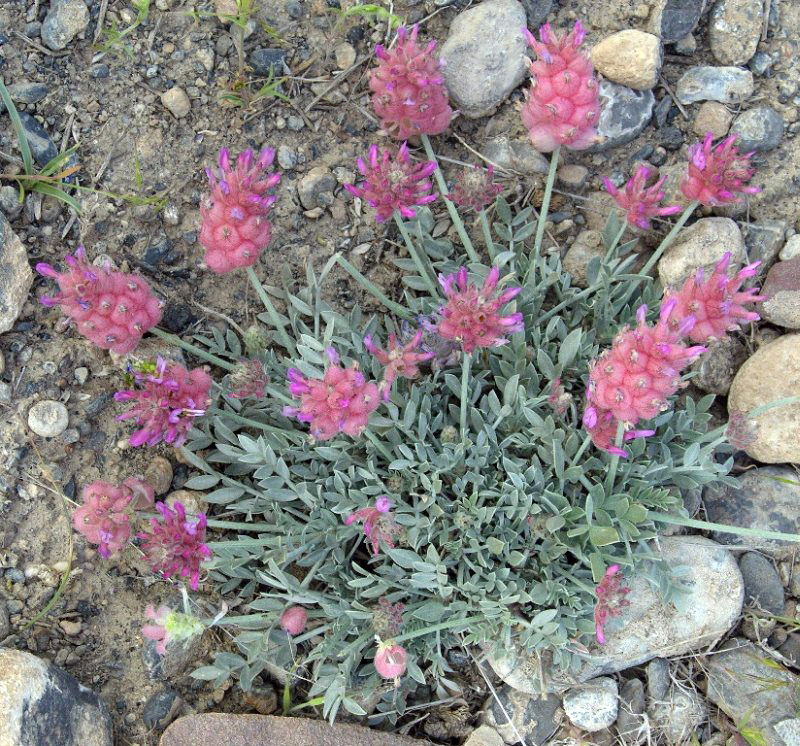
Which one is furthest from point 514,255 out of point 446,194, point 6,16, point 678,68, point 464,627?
point 6,16

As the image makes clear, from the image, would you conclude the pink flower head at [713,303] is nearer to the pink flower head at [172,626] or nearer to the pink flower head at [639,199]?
the pink flower head at [639,199]

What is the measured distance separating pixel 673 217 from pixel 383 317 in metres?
1.82

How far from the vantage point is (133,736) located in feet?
13.0

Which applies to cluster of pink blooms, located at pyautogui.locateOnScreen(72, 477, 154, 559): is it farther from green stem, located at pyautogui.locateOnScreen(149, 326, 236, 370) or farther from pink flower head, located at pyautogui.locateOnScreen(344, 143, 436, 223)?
pink flower head, located at pyautogui.locateOnScreen(344, 143, 436, 223)

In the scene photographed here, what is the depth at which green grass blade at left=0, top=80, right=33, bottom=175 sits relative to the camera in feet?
14.3

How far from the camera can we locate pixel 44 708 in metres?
3.62

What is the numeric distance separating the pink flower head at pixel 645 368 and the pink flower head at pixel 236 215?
158 cm

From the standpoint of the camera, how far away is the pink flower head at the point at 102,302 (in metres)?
3.40

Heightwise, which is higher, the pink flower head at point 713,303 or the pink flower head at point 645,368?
the pink flower head at point 645,368

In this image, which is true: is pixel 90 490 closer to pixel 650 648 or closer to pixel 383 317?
pixel 383 317

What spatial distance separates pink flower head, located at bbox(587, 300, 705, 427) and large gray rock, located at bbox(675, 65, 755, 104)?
243 cm

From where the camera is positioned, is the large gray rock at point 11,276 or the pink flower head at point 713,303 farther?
the large gray rock at point 11,276

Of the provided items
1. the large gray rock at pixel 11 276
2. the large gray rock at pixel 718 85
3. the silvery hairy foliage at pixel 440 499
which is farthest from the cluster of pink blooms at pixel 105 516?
the large gray rock at pixel 718 85

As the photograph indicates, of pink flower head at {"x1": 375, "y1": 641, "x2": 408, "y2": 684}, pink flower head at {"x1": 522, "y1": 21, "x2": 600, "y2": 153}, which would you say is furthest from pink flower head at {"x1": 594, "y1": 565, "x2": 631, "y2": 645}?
pink flower head at {"x1": 522, "y1": 21, "x2": 600, "y2": 153}
